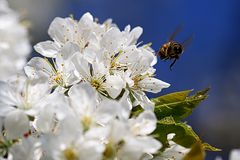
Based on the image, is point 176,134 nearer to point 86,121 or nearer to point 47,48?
point 86,121

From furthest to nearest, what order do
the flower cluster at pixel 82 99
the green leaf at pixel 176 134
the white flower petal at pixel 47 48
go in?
the white flower petal at pixel 47 48
the green leaf at pixel 176 134
the flower cluster at pixel 82 99

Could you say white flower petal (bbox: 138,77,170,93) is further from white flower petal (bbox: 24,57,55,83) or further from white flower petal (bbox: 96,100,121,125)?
white flower petal (bbox: 96,100,121,125)

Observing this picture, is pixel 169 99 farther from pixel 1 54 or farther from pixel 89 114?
pixel 1 54

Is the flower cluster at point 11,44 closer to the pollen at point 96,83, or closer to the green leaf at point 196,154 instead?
the pollen at point 96,83

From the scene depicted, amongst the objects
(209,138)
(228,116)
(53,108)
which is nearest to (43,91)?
(53,108)

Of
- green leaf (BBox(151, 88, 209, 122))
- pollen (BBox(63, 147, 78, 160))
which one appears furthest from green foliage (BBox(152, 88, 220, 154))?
pollen (BBox(63, 147, 78, 160))

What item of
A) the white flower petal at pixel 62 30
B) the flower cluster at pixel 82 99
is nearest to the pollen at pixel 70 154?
the flower cluster at pixel 82 99
